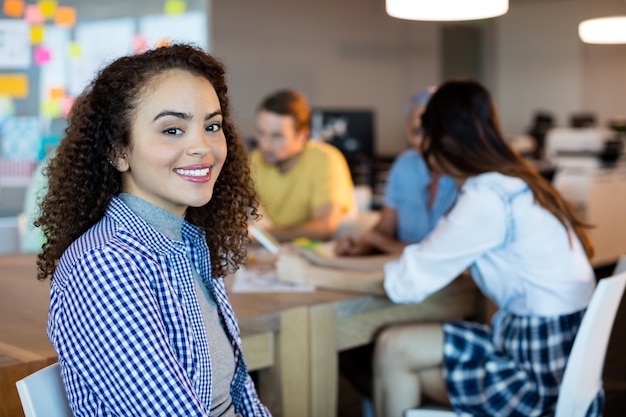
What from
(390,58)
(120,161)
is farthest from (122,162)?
(390,58)

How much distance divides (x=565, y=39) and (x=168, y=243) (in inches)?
391

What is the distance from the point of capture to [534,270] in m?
2.17

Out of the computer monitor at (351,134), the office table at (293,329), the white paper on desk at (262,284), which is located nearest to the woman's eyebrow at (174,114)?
the office table at (293,329)

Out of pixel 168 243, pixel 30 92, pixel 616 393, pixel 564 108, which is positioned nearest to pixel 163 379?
pixel 168 243

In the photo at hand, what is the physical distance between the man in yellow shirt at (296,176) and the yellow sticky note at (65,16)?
6.54 ft

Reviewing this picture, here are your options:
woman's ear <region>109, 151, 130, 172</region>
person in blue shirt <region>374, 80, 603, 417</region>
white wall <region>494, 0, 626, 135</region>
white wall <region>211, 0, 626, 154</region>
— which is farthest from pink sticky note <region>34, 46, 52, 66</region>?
white wall <region>494, 0, 626, 135</region>

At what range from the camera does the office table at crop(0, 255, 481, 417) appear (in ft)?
6.55

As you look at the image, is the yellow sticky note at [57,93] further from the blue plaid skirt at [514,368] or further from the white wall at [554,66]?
the white wall at [554,66]

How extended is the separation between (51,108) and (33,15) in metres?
0.54

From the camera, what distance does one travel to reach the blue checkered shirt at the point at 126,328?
3.95ft

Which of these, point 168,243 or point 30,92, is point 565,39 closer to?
point 30,92

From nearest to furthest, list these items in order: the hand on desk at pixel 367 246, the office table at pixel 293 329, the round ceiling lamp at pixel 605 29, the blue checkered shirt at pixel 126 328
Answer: the blue checkered shirt at pixel 126 328
the office table at pixel 293 329
the hand on desk at pixel 367 246
the round ceiling lamp at pixel 605 29

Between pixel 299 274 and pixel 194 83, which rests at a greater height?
pixel 194 83

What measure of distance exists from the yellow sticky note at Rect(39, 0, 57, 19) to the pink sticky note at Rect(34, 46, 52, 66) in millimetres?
195
